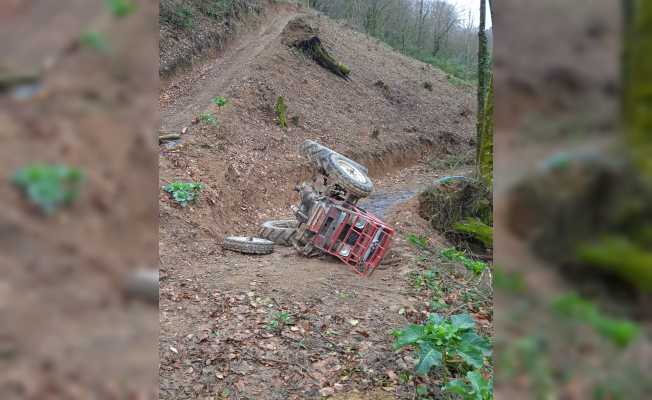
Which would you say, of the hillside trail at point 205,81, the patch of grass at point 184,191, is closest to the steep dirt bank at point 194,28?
the hillside trail at point 205,81

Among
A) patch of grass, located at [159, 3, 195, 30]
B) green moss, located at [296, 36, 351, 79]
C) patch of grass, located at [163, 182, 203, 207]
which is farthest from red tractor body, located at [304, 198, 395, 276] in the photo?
green moss, located at [296, 36, 351, 79]

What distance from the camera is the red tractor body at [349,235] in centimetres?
830

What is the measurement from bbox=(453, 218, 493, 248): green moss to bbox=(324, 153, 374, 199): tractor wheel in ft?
8.63

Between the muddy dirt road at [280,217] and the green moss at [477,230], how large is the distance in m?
0.55

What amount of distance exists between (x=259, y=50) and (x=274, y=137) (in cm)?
621

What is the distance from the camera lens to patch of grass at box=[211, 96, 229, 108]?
14820 mm

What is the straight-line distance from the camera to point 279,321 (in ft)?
20.6

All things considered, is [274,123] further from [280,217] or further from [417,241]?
[417,241]
